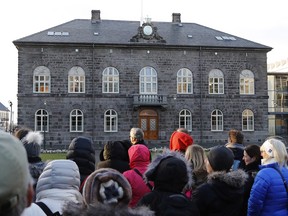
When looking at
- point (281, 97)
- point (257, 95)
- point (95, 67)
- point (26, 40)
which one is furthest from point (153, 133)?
point (281, 97)

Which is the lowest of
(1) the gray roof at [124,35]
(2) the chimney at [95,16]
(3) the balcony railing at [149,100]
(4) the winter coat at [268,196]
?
(4) the winter coat at [268,196]

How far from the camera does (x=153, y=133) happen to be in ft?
111

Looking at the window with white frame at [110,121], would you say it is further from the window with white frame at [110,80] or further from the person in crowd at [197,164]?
the person in crowd at [197,164]

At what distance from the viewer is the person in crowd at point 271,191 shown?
15.4 feet

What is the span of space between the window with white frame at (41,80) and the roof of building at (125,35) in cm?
231

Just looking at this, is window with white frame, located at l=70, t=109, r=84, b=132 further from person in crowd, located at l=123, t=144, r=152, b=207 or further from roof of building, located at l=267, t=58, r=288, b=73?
roof of building, located at l=267, t=58, r=288, b=73

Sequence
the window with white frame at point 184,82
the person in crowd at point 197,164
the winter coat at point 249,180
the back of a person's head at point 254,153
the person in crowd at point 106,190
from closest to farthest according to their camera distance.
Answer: the person in crowd at point 106,190, the winter coat at point 249,180, the person in crowd at point 197,164, the back of a person's head at point 254,153, the window with white frame at point 184,82

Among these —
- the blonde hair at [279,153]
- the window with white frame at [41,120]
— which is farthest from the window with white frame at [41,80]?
the blonde hair at [279,153]

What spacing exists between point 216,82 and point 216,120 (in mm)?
3351

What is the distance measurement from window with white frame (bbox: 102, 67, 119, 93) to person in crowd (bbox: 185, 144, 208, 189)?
27853mm

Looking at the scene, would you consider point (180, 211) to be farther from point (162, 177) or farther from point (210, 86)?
point (210, 86)

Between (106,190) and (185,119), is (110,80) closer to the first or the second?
(185,119)

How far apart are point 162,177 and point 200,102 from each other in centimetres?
3069

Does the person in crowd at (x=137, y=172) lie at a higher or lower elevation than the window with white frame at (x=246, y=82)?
lower
